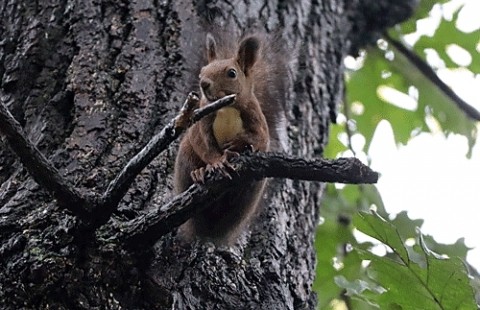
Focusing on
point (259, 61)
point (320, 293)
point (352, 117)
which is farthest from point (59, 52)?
point (352, 117)

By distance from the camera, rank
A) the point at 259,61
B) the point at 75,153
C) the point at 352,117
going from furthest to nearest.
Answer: the point at 352,117
the point at 259,61
the point at 75,153

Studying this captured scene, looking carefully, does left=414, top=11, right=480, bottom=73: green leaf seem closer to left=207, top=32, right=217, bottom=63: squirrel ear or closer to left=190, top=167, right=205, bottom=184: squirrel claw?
left=207, top=32, right=217, bottom=63: squirrel ear

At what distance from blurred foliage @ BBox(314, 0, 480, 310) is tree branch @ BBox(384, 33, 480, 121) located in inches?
1.7

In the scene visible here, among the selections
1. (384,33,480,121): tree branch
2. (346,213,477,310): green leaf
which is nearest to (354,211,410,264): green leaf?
(346,213,477,310): green leaf

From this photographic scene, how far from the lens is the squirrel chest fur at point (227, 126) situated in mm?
1898

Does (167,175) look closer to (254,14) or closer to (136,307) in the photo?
(136,307)

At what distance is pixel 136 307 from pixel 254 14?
45.7 inches

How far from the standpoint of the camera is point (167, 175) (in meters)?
1.92

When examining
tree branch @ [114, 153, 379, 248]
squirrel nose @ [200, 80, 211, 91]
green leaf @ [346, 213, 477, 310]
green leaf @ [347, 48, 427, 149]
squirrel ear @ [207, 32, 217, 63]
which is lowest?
green leaf @ [347, 48, 427, 149]

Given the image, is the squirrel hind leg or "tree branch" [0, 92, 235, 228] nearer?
"tree branch" [0, 92, 235, 228]

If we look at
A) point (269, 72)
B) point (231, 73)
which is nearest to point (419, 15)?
point (269, 72)

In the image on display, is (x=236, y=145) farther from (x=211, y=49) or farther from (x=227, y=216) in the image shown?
(x=211, y=49)

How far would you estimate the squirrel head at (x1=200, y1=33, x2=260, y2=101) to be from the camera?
1913 mm

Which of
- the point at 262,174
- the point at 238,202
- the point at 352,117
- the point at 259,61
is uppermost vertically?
the point at 262,174
